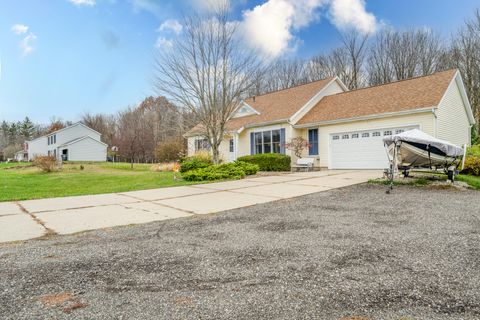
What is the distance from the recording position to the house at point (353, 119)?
13.8 m

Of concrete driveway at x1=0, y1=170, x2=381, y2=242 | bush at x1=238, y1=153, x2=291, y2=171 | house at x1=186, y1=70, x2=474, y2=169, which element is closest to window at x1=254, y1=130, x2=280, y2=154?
house at x1=186, y1=70, x2=474, y2=169

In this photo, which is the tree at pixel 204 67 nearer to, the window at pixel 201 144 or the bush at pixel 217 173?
the bush at pixel 217 173

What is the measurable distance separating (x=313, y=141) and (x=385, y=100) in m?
4.30

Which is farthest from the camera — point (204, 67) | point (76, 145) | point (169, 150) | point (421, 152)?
point (76, 145)

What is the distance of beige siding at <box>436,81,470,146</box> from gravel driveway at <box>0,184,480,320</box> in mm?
10255

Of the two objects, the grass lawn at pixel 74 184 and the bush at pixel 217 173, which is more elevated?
the bush at pixel 217 173

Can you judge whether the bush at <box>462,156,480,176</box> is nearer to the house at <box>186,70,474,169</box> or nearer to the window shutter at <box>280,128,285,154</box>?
the house at <box>186,70,474,169</box>

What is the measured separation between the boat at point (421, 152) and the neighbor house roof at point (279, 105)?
859 cm

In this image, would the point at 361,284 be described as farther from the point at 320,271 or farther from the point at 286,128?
the point at 286,128

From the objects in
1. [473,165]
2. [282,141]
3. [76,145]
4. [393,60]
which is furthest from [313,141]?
[76,145]

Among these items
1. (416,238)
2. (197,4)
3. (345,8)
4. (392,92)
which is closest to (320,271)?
(416,238)

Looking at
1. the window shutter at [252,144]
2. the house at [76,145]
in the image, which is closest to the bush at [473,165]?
the window shutter at [252,144]

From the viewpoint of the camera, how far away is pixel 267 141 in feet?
62.1

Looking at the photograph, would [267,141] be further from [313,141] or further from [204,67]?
[204,67]
